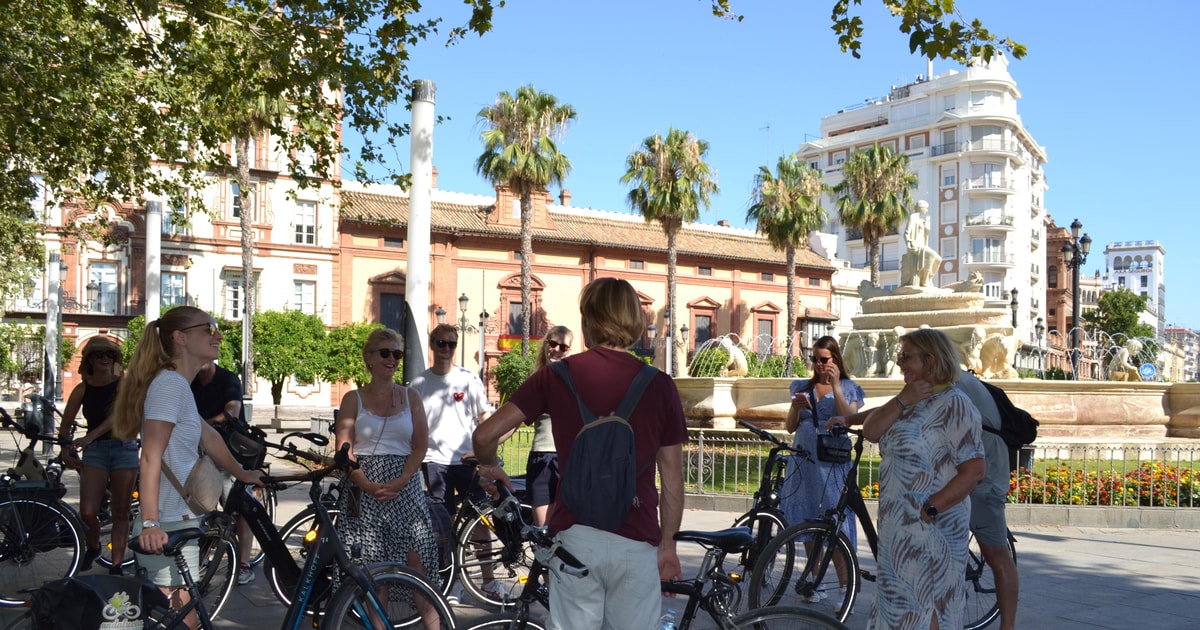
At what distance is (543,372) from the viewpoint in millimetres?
3350

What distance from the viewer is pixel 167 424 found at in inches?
159

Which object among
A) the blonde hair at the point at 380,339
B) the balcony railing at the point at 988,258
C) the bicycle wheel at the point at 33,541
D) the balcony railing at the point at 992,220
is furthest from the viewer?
the balcony railing at the point at 988,258

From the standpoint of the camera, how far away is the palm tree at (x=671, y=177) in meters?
42.1

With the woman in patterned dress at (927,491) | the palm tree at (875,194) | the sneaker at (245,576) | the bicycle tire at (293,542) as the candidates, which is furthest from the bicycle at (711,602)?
the palm tree at (875,194)

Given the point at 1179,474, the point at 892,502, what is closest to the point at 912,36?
the point at 892,502

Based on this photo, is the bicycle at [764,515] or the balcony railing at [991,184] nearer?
the bicycle at [764,515]

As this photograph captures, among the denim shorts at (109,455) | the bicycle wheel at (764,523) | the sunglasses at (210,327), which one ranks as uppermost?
the sunglasses at (210,327)

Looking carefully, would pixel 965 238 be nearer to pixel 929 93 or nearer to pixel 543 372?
pixel 929 93

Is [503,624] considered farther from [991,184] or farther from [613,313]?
[991,184]

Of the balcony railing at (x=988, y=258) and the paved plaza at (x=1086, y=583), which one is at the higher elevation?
the balcony railing at (x=988, y=258)

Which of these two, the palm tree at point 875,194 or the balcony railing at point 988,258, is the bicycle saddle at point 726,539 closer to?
the palm tree at point 875,194

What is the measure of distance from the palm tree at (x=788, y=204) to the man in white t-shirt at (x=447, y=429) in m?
38.3

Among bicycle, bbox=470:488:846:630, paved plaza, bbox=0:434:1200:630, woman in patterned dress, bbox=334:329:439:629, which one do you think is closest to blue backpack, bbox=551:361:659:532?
bicycle, bbox=470:488:846:630

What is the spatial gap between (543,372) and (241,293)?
154ft
